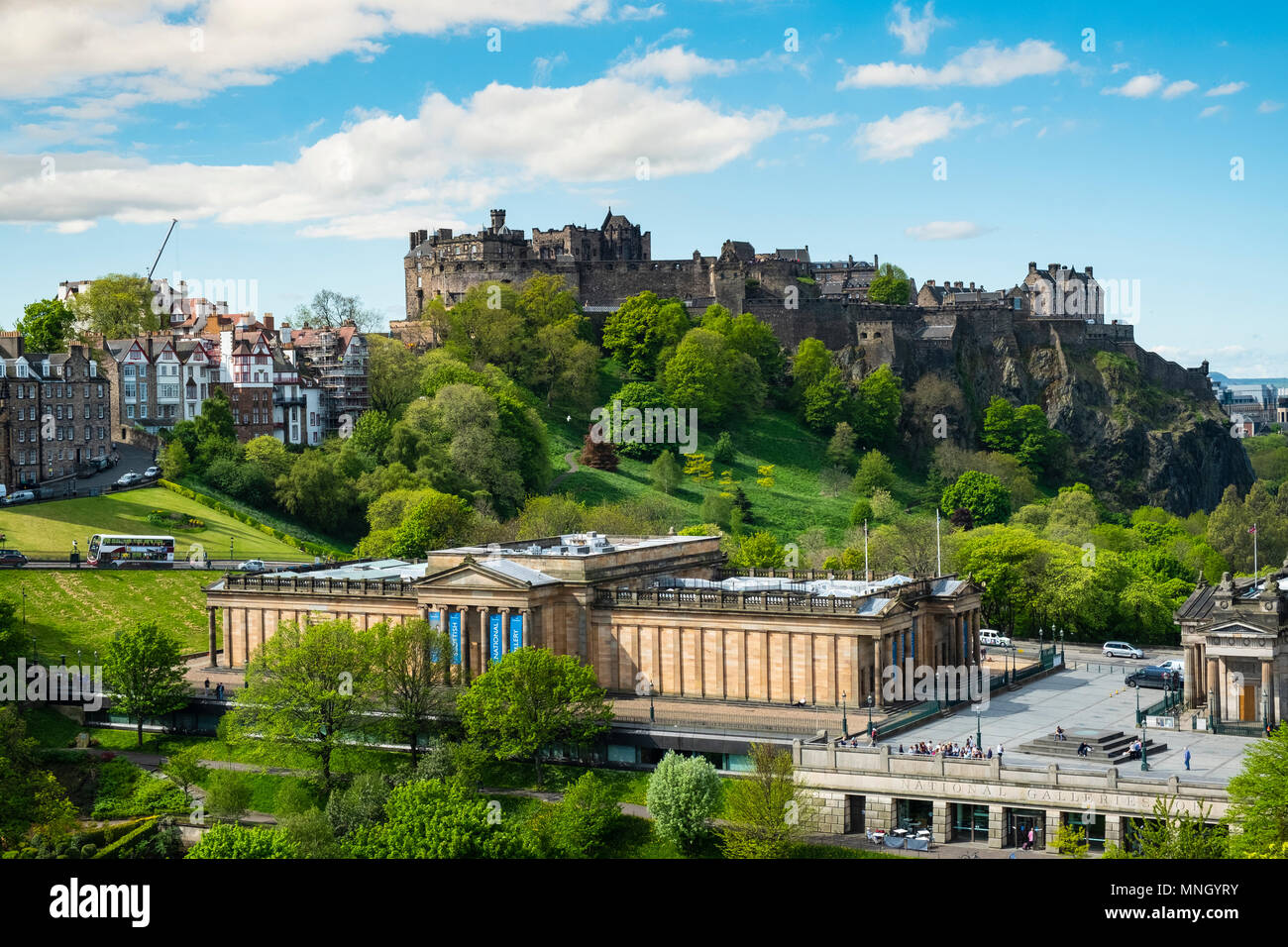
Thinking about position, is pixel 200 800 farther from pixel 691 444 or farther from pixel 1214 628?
pixel 691 444

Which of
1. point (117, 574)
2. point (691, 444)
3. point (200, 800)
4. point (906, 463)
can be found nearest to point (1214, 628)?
point (200, 800)

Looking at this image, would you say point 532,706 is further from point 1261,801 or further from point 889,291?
point 889,291

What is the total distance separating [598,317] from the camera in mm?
164500

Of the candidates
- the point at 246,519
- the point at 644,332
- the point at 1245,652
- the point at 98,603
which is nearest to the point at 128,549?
the point at 98,603

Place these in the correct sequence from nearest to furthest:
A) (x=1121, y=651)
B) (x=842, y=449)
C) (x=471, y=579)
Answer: (x=471, y=579), (x=1121, y=651), (x=842, y=449)

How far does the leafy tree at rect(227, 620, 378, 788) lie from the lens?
69.2 m

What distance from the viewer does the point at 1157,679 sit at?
259ft

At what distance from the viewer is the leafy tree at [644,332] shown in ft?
517

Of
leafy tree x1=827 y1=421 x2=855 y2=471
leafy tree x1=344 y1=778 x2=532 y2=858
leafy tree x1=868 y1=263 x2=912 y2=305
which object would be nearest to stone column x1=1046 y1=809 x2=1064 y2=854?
leafy tree x1=344 y1=778 x2=532 y2=858

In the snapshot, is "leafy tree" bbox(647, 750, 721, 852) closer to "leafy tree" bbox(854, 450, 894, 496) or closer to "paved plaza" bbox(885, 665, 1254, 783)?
"paved plaza" bbox(885, 665, 1254, 783)

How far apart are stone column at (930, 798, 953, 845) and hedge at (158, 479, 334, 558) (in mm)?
59319

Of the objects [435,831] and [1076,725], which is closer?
[435,831]

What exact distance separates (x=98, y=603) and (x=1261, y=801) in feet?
213
